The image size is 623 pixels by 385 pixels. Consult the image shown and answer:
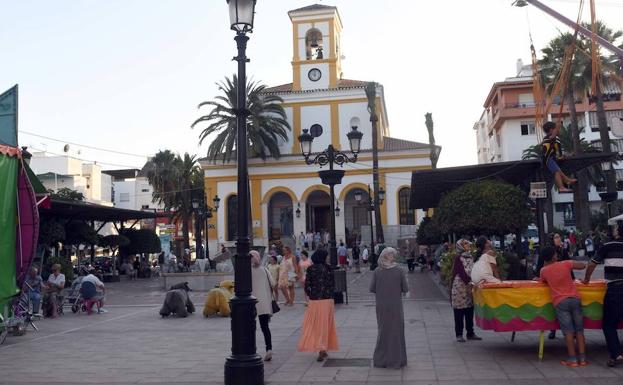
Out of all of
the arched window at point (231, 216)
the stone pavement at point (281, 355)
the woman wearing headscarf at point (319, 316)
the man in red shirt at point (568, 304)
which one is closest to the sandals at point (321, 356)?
the woman wearing headscarf at point (319, 316)

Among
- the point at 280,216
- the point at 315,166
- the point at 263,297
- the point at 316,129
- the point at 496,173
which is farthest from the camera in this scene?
the point at 316,129

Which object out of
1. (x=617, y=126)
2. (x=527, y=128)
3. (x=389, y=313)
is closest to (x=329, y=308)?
(x=389, y=313)

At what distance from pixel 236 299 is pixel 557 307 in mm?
4074

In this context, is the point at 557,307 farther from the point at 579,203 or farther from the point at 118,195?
the point at 118,195

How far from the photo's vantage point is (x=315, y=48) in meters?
51.1

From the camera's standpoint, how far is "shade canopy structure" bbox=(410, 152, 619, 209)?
14.9 metres

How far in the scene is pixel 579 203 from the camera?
120 feet

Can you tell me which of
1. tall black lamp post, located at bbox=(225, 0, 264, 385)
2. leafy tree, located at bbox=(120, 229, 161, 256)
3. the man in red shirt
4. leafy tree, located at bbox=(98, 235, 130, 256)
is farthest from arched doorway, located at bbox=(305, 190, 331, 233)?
tall black lamp post, located at bbox=(225, 0, 264, 385)

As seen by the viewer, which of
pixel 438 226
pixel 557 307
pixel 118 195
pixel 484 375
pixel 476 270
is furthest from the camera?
pixel 118 195

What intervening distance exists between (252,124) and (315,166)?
240 inches

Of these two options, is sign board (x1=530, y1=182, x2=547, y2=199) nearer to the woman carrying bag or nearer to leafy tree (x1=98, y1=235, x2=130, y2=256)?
the woman carrying bag

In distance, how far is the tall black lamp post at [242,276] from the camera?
7.19m

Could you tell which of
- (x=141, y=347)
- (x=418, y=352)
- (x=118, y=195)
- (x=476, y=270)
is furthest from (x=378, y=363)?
(x=118, y=195)

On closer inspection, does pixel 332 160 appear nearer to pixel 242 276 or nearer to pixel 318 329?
pixel 318 329
